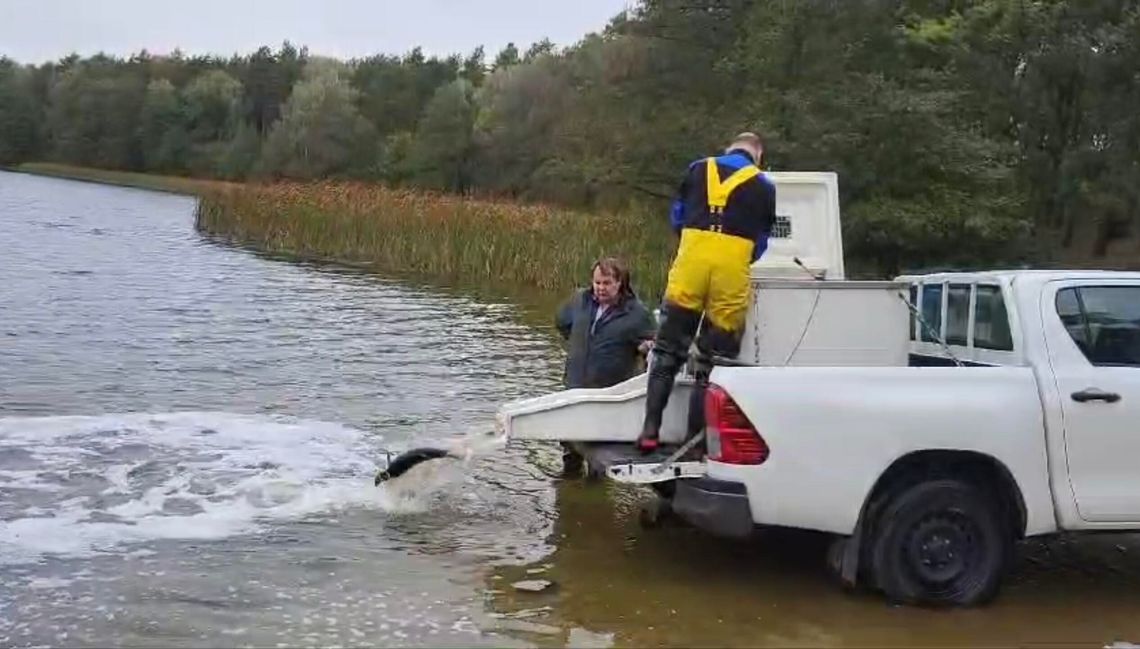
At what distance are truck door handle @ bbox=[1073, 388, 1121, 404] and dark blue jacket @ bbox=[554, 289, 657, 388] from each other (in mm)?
2990

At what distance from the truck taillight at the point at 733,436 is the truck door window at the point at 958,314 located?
170 centimetres

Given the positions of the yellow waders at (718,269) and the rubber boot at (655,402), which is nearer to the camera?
the yellow waders at (718,269)

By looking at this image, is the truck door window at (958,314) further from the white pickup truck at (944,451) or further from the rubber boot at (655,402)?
the rubber boot at (655,402)

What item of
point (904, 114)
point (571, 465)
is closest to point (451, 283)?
point (904, 114)

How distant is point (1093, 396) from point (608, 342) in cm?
319


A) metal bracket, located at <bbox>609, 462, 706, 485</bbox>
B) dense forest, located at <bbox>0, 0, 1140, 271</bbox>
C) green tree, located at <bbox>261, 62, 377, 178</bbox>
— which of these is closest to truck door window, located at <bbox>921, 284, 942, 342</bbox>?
metal bracket, located at <bbox>609, 462, 706, 485</bbox>

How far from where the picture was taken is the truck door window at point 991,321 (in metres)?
6.83

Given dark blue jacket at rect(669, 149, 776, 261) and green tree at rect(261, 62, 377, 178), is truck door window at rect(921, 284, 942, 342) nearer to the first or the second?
dark blue jacket at rect(669, 149, 776, 261)

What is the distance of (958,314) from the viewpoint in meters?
7.37

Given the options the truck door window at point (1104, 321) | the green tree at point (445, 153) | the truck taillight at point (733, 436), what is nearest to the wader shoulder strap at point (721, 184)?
the truck taillight at point (733, 436)

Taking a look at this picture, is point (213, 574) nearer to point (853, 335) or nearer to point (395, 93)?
point (853, 335)

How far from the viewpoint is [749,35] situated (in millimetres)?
30469

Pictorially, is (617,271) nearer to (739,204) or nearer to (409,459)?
(409,459)

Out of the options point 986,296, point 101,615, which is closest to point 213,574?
point 101,615
